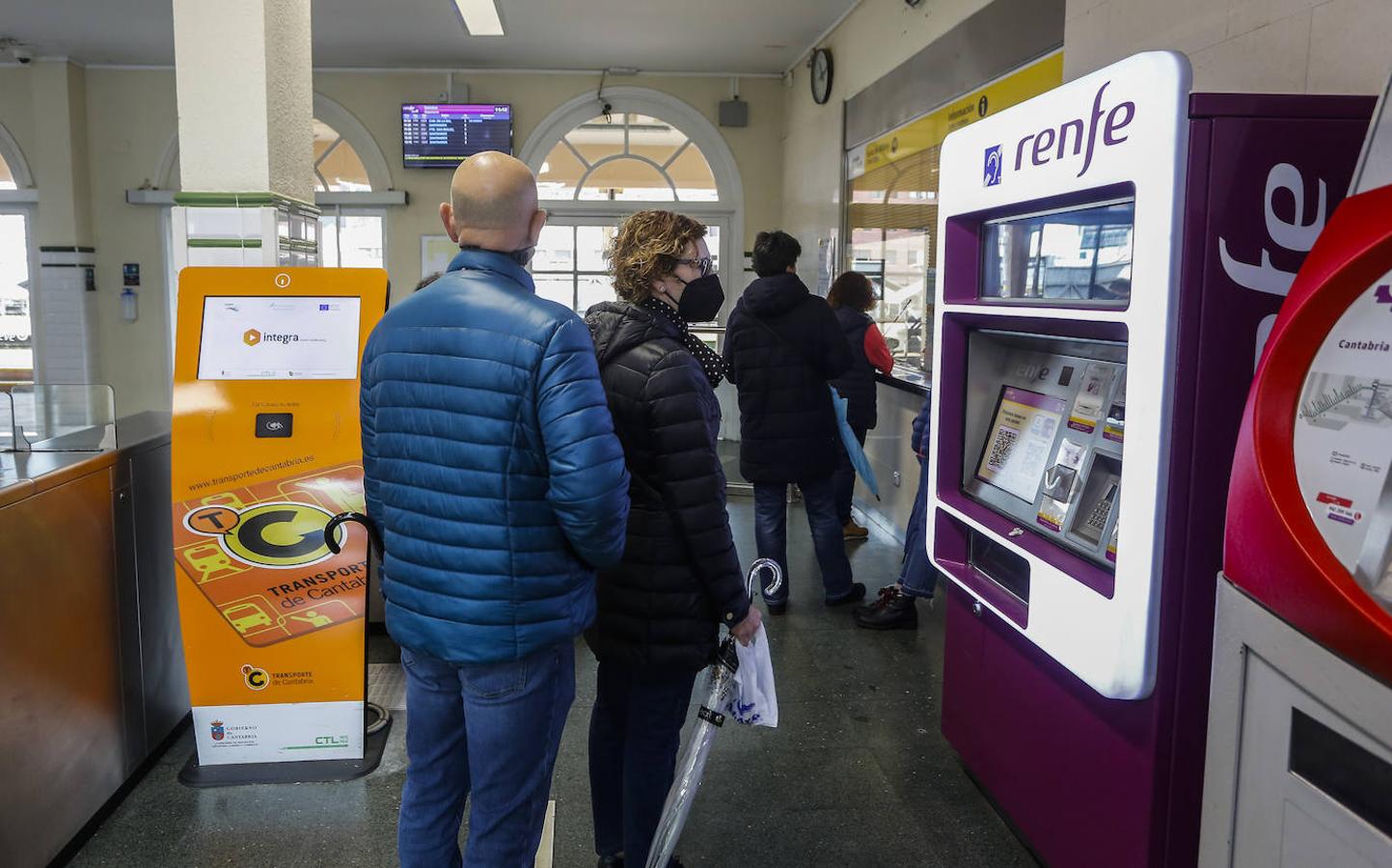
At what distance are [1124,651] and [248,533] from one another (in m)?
2.08

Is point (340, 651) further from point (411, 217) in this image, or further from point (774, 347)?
point (411, 217)

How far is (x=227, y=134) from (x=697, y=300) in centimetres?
182

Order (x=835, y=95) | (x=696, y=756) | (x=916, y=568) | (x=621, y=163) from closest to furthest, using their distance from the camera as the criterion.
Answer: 1. (x=696, y=756)
2. (x=916, y=568)
3. (x=835, y=95)
4. (x=621, y=163)

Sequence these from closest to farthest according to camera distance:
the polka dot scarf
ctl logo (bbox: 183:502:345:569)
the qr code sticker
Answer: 1. the polka dot scarf
2. the qr code sticker
3. ctl logo (bbox: 183:502:345:569)

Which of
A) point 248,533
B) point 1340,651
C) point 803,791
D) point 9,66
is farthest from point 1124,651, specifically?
point 9,66

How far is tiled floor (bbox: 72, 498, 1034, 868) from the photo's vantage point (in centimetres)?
229

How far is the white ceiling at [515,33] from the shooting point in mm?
6461

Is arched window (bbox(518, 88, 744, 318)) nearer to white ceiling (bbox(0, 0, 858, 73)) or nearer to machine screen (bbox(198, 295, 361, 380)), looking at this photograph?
white ceiling (bbox(0, 0, 858, 73))

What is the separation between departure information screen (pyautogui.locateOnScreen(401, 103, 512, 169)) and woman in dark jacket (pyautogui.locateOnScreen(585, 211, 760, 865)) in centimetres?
680

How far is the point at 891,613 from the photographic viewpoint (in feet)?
12.5

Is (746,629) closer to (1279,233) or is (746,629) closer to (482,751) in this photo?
(482,751)

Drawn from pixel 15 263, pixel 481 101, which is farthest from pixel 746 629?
pixel 15 263

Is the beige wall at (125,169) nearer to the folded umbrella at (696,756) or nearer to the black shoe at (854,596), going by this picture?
the black shoe at (854,596)

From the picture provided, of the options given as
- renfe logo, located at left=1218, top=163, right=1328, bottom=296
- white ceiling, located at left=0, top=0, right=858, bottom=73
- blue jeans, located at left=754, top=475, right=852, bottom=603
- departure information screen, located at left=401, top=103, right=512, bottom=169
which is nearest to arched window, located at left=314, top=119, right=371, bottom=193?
departure information screen, located at left=401, top=103, right=512, bottom=169
